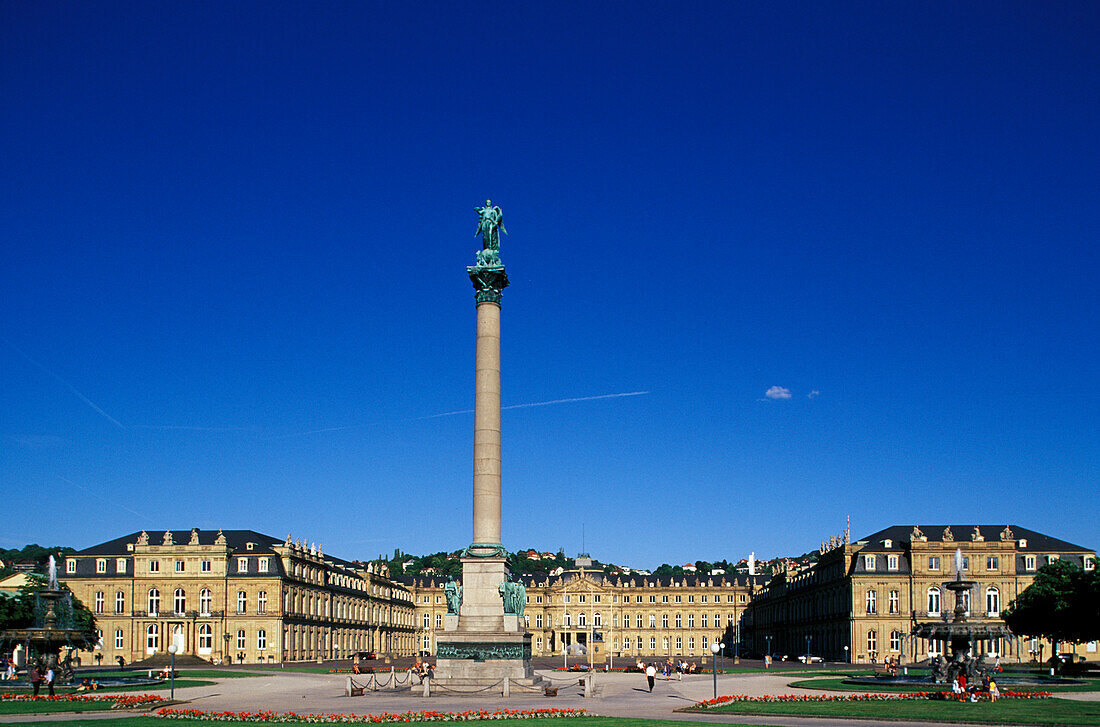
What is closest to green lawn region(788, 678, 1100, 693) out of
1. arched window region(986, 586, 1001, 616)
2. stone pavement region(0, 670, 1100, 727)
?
stone pavement region(0, 670, 1100, 727)

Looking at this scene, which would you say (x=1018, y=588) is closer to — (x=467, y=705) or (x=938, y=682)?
(x=938, y=682)

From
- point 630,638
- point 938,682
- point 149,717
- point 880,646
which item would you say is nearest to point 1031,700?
point 938,682

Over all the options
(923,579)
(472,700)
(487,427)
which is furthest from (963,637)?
(923,579)

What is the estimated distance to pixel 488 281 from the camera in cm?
5834

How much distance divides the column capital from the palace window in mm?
85705

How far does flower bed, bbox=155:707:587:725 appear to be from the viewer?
37562 mm

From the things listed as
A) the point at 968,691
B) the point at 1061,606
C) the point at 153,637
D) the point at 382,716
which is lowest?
the point at 153,637

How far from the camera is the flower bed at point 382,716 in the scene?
123ft

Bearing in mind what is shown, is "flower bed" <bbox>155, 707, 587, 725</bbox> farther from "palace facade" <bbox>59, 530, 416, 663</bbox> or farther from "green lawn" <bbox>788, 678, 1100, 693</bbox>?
"palace facade" <bbox>59, 530, 416, 663</bbox>

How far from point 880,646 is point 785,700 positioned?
8168 cm

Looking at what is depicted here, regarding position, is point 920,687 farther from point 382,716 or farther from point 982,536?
point 982,536

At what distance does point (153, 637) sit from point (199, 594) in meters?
6.84

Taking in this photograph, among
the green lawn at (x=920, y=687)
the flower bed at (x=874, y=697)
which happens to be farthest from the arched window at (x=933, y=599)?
the flower bed at (x=874, y=697)

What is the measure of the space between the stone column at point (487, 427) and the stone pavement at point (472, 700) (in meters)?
8.92
